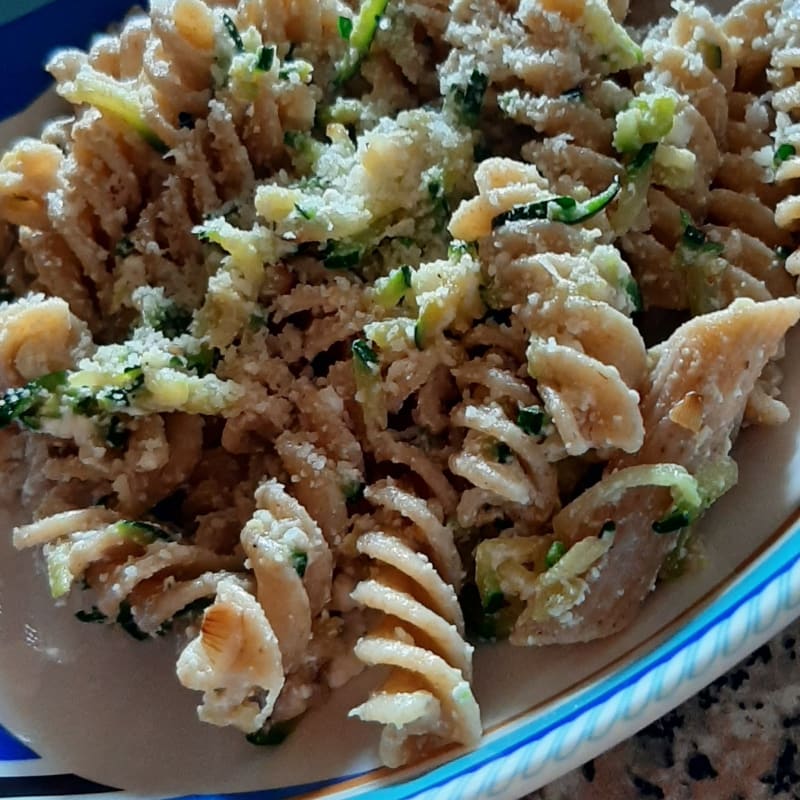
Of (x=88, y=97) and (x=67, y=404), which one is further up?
(x=88, y=97)

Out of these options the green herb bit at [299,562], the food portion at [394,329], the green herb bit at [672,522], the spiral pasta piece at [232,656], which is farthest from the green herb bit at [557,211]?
the spiral pasta piece at [232,656]

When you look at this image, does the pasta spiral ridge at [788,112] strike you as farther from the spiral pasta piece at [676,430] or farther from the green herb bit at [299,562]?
the green herb bit at [299,562]

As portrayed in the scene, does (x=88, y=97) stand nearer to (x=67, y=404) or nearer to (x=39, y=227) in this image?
(x=39, y=227)

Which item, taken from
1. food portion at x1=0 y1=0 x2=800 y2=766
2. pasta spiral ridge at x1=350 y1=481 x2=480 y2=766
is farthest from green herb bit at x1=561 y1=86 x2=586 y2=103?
pasta spiral ridge at x1=350 y1=481 x2=480 y2=766

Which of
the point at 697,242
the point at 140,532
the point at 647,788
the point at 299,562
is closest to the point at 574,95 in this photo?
the point at 697,242

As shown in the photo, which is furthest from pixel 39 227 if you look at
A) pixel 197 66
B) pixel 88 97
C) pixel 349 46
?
pixel 349 46
